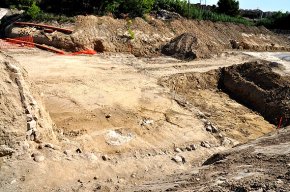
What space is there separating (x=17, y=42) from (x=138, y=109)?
380 inches

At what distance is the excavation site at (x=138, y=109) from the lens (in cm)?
810

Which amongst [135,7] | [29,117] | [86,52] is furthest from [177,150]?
[135,7]

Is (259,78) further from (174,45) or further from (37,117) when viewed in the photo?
(37,117)

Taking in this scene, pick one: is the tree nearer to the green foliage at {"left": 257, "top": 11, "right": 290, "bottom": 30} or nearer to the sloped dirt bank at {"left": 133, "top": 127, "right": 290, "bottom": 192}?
the green foliage at {"left": 257, "top": 11, "right": 290, "bottom": 30}

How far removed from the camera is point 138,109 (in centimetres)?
1355

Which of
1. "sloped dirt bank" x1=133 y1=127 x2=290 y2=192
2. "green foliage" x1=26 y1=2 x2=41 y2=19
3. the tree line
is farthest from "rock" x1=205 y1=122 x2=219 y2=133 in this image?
"green foliage" x1=26 y1=2 x2=41 y2=19

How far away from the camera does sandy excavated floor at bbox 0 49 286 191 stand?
889 cm

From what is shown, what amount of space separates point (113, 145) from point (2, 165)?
341cm

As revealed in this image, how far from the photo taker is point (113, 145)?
425 inches

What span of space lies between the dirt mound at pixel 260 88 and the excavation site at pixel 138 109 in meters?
0.05

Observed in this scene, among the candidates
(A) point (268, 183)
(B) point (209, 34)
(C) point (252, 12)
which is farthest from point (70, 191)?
(C) point (252, 12)

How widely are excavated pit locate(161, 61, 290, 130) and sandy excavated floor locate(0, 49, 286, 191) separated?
123 mm

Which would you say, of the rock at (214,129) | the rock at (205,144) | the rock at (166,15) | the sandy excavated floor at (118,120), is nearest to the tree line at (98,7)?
the rock at (166,15)

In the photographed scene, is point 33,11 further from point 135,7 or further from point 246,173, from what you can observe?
point 246,173
